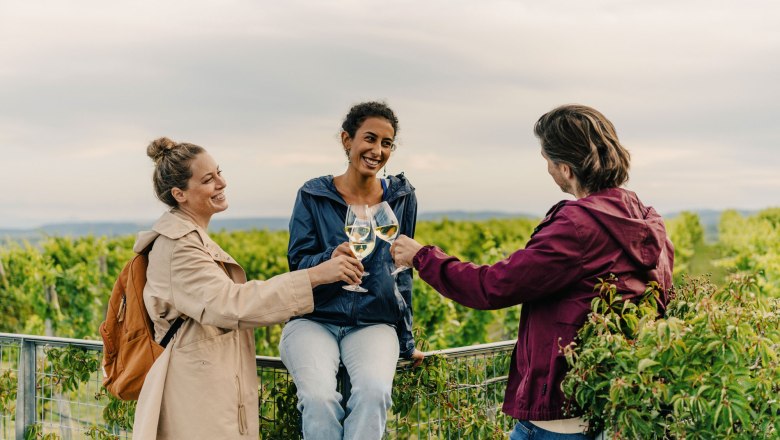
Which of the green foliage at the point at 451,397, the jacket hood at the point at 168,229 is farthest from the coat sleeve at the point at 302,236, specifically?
the green foliage at the point at 451,397

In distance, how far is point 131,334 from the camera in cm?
355

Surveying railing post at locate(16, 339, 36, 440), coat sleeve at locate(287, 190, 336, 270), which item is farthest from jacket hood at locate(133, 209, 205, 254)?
railing post at locate(16, 339, 36, 440)

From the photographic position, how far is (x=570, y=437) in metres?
3.09

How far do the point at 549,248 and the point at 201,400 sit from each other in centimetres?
158

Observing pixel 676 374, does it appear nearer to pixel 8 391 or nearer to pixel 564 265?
pixel 564 265

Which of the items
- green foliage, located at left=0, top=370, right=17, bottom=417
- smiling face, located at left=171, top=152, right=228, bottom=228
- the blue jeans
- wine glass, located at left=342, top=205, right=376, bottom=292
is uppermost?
smiling face, located at left=171, top=152, right=228, bottom=228

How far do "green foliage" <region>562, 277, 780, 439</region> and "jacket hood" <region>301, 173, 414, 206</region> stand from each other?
134 centimetres

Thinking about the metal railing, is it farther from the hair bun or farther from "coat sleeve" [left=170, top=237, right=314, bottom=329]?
the hair bun

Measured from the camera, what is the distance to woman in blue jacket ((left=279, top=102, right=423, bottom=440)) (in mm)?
3449

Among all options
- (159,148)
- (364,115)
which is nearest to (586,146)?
(364,115)

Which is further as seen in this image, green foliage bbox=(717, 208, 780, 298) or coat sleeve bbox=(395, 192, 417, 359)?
green foliage bbox=(717, 208, 780, 298)

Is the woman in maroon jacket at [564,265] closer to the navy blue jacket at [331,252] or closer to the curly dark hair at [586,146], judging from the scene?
the curly dark hair at [586,146]

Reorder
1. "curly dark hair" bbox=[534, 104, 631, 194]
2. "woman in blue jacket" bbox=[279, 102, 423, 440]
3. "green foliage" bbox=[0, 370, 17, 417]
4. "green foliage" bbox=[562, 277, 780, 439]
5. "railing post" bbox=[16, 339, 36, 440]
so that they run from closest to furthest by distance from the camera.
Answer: "green foliage" bbox=[562, 277, 780, 439] < "curly dark hair" bbox=[534, 104, 631, 194] < "woman in blue jacket" bbox=[279, 102, 423, 440] < "railing post" bbox=[16, 339, 36, 440] < "green foliage" bbox=[0, 370, 17, 417]

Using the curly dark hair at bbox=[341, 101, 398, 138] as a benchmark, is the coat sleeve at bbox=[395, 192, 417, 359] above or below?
below
